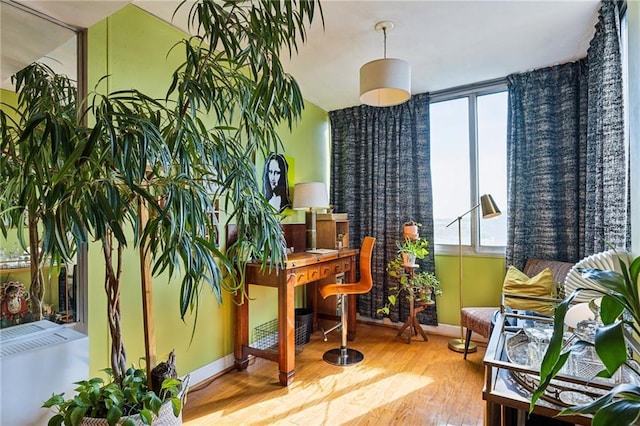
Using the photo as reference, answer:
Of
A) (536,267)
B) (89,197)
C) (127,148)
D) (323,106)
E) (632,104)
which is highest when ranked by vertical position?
(323,106)

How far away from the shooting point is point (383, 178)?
144 inches

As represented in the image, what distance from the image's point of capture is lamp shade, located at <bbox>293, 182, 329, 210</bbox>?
3.06 metres

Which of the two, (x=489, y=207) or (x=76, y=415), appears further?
(x=489, y=207)

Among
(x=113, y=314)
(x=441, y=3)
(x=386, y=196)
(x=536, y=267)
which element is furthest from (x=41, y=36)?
(x=536, y=267)

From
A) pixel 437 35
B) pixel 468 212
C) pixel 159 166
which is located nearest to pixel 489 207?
pixel 468 212

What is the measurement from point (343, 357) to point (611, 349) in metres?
2.48

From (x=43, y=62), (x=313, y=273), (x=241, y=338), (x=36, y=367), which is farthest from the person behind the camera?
(x=313, y=273)

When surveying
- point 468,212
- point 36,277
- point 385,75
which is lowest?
point 36,277

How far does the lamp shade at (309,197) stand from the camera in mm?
3057

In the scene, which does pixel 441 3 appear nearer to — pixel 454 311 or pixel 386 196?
pixel 386 196

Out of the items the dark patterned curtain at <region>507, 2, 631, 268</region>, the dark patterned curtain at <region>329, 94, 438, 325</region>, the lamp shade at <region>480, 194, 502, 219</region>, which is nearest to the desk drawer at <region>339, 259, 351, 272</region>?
the dark patterned curtain at <region>329, 94, 438, 325</region>

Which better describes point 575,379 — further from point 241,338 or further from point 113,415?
point 241,338

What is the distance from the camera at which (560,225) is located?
2846 mm

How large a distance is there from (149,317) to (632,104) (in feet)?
7.26
